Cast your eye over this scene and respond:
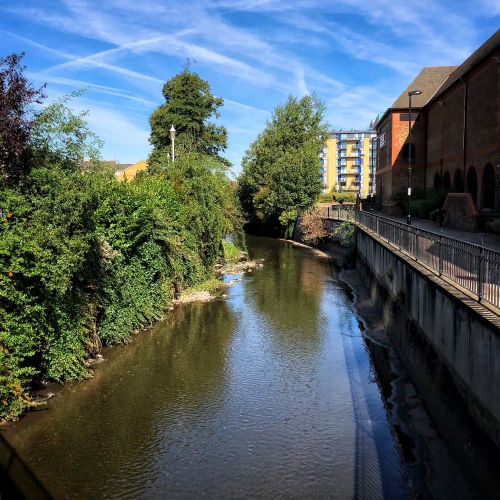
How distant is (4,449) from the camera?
920cm

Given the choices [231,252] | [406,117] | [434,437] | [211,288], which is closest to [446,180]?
[406,117]

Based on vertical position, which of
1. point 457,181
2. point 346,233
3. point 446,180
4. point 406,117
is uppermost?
point 406,117

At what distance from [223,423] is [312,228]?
118ft

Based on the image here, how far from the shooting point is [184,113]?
1881 inches

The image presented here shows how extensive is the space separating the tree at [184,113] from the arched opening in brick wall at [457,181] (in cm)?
2241

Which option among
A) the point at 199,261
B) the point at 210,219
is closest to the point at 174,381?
the point at 199,261

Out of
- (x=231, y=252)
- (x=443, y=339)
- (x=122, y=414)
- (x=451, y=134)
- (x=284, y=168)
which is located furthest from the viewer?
(x=284, y=168)

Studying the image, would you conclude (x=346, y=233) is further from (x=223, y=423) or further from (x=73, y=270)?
(x=223, y=423)

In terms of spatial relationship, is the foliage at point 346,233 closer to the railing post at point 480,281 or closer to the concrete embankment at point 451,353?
the concrete embankment at point 451,353

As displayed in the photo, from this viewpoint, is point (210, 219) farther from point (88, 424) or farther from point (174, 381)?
point (88, 424)

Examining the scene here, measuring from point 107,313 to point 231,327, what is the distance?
4832 mm

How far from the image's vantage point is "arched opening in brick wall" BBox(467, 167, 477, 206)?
96.8ft

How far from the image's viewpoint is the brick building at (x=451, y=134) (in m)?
26.4

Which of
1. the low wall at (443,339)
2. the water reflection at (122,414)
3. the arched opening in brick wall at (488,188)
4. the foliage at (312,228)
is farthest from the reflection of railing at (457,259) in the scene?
the foliage at (312,228)
